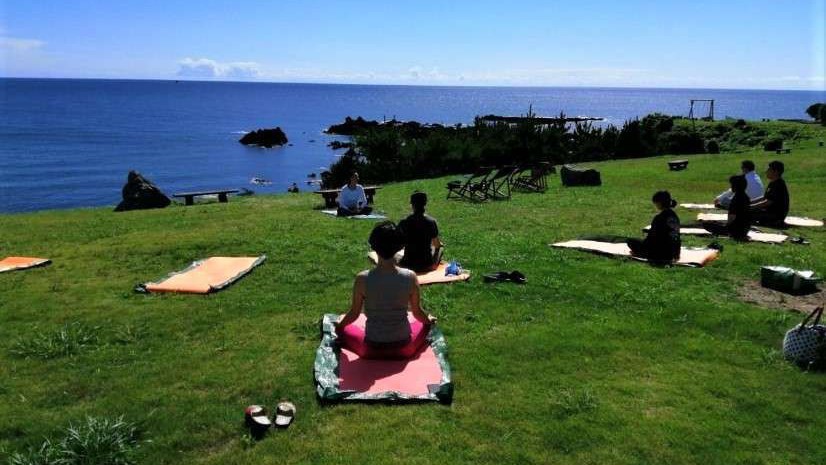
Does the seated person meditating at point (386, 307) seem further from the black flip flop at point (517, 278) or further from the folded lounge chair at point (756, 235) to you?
the folded lounge chair at point (756, 235)

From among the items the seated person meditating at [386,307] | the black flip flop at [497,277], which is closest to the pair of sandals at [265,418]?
the seated person meditating at [386,307]

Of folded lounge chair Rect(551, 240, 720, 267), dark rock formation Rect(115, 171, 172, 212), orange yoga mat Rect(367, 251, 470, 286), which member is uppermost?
folded lounge chair Rect(551, 240, 720, 267)

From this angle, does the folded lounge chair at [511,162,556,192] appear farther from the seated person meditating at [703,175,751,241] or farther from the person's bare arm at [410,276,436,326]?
the person's bare arm at [410,276,436,326]

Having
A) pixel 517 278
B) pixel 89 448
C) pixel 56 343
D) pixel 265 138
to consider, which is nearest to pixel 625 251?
pixel 517 278

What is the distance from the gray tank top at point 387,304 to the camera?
251 inches

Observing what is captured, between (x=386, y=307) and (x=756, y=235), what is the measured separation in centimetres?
930

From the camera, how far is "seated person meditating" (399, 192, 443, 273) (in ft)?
32.8

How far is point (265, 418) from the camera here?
206 inches

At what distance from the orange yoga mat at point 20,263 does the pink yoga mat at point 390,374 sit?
750 centimetres

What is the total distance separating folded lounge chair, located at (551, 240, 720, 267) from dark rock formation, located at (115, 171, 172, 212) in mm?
Result: 20287

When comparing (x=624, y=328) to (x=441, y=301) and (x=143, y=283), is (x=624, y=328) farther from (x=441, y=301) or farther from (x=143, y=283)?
(x=143, y=283)

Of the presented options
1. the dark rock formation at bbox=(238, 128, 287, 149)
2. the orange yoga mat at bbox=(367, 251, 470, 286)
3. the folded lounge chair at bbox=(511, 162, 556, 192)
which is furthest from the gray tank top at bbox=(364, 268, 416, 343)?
the dark rock formation at bbox=(238, 128, 287, 149)

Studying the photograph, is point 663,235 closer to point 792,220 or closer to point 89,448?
point 792,220

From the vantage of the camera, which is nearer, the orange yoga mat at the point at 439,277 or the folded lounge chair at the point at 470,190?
the orange yoga mat at the point at 439,277
